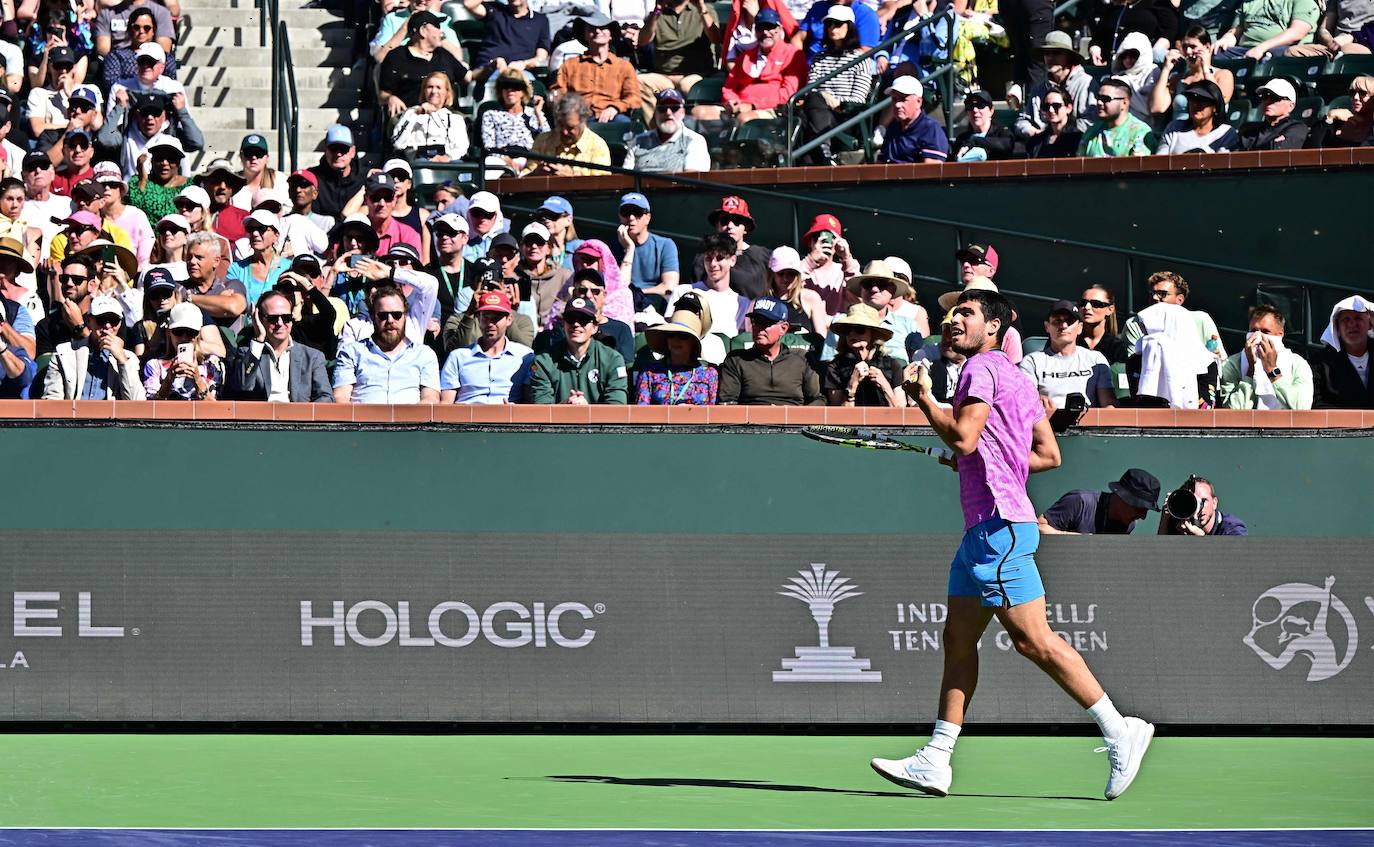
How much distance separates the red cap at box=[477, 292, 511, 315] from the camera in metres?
11.3

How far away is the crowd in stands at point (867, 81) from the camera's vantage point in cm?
1530

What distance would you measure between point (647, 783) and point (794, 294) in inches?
224

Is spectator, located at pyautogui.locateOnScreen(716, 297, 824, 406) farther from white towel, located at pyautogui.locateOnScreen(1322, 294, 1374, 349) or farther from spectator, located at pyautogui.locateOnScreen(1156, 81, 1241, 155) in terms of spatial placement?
spectator, located at pyautogui.locateOnScreen(1156, 81, 1241, 155)

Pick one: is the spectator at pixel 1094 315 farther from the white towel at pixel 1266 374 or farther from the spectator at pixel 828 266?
the spectator at pixel 828 266

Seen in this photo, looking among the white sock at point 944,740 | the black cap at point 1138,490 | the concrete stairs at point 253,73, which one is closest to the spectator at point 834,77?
the concrete stairs at point 253,73

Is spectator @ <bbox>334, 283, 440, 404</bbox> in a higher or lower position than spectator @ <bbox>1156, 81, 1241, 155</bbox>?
lower

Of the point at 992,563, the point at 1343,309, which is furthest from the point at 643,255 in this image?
the point at 992,563

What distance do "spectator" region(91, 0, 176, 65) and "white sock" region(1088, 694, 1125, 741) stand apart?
1161 cm

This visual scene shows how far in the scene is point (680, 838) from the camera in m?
6.33

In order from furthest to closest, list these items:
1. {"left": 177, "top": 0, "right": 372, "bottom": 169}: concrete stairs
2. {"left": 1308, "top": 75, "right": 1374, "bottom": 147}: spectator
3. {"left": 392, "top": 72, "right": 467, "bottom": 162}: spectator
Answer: {"left": 177, "top": 0, "right": 372, "bottom": 169}: concrete stairs
{"left": 392, "top": 72, "right": 467, "bottom": 162}: spectator
{"left": 1308, "top": 75, "right": 1374, "bottom": 147}: spectator

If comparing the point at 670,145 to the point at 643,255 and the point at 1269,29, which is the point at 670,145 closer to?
the point at 643,255

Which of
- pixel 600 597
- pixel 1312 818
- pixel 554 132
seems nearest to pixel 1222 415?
pixel 600 597

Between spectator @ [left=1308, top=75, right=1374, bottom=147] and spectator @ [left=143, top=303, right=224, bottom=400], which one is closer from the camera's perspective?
spectator @ [left=143, top=303, right=224, bottom=400]

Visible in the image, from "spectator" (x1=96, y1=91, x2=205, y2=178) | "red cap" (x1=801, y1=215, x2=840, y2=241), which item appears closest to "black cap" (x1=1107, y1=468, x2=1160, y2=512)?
A: "red cap" (x1=801, y1=215, x2=840, y2=241)
